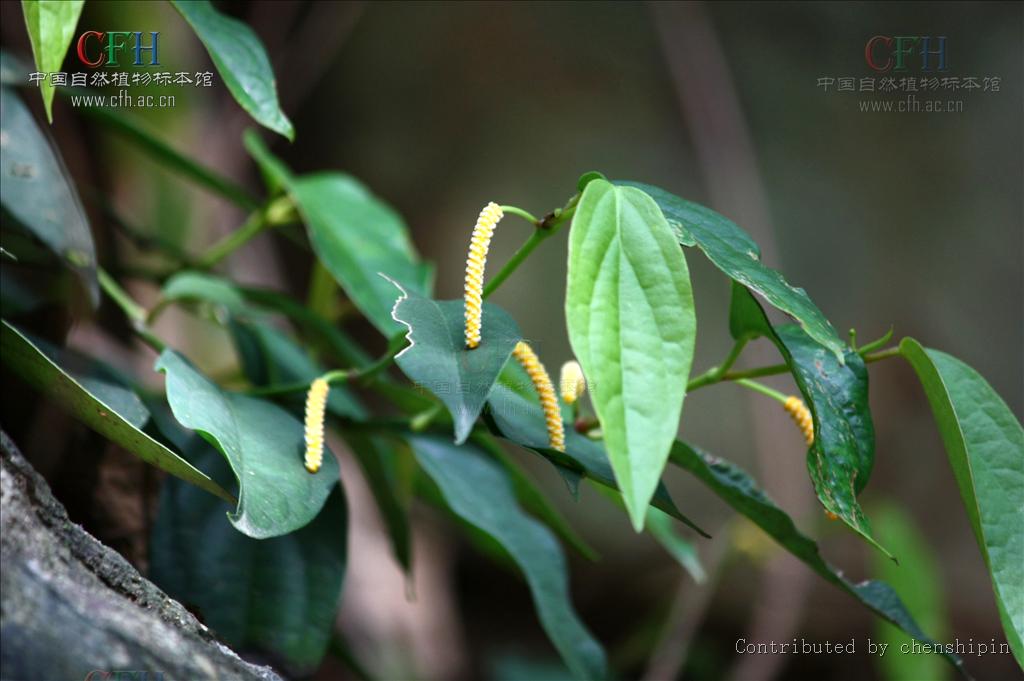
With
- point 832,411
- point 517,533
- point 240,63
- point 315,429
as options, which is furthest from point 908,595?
point 240,63

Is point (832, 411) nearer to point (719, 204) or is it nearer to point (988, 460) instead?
point (988, 460)

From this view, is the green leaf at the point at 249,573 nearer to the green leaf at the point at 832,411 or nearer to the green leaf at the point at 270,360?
the green leaf at the point at 270,360

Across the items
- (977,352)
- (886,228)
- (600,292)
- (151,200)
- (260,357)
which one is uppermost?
(886,228)

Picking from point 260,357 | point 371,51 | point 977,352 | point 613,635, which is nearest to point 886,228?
point 977,352

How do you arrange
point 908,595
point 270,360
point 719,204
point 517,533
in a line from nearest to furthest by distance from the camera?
1. point 517,533
2. point 270,360
3. point 908,595
4. point 719,204

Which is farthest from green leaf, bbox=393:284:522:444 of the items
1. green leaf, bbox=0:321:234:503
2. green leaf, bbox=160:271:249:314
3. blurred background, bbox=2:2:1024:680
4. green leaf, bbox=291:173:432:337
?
blurred background, bbox=2:2:1024:680

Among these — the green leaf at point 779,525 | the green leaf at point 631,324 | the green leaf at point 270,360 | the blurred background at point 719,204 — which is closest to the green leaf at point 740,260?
the green leaf at point 631,324

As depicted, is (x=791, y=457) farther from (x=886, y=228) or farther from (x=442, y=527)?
(x=442, y=527)
